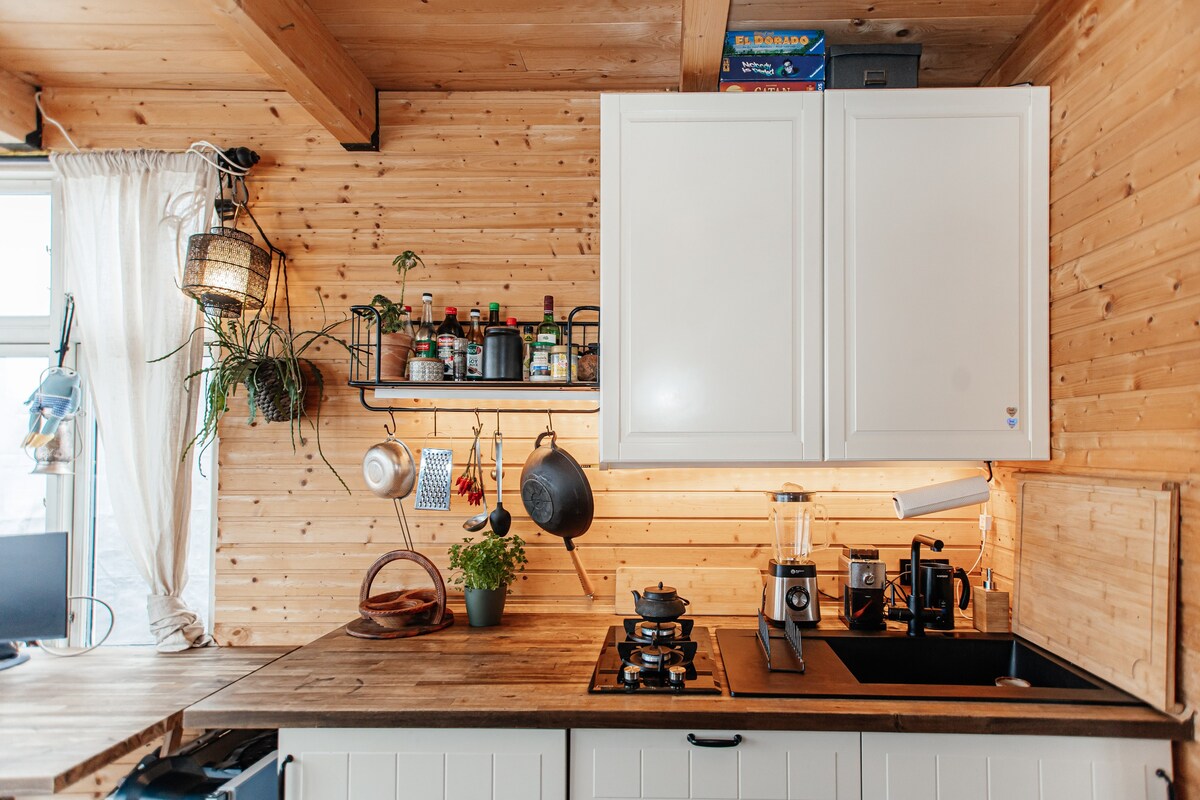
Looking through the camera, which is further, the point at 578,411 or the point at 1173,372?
the point at 578,411

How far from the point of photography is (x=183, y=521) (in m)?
2.12

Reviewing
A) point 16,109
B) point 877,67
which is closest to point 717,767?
point 877,67

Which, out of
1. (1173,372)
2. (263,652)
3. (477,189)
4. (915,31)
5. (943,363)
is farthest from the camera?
(477,189)

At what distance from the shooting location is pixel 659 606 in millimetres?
1719

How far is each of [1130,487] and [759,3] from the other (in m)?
1.46

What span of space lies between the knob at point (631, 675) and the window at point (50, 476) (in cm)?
149

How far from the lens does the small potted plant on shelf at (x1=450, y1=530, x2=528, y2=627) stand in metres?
1.99

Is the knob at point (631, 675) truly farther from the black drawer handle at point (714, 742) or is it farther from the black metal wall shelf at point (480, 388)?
the black metal wall shelf at point (480, 388)

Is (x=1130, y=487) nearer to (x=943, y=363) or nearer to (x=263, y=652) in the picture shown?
(x=943, y=363)

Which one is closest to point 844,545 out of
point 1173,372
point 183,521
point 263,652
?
point 1173,372

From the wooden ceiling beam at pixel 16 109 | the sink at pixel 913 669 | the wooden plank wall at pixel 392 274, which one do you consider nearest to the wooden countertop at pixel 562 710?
the sink at pixel 913 669

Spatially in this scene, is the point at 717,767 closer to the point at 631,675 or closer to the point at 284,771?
the point at 631,675

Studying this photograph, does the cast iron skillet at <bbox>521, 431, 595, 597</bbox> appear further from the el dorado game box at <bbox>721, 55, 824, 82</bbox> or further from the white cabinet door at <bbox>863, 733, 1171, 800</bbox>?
the el dorado game box at <bbox>721, 55, 824, 82</bbox>

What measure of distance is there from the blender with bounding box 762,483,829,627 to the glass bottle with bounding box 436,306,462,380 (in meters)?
1.03
